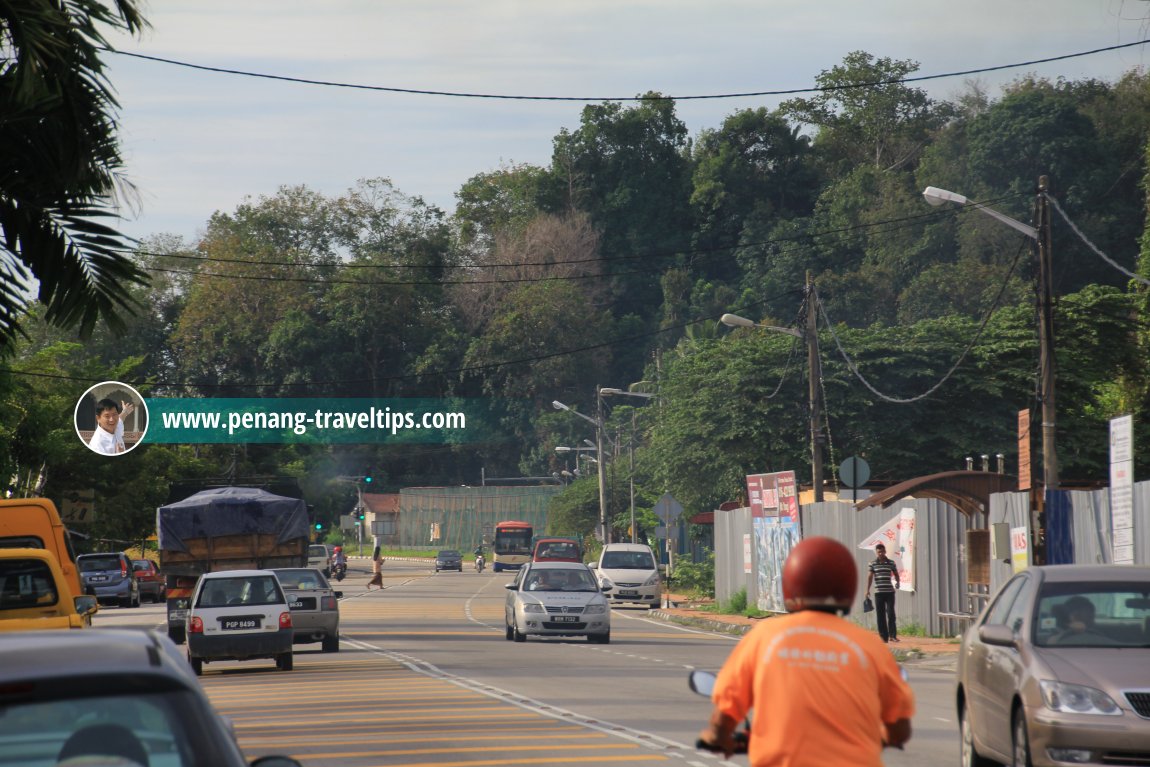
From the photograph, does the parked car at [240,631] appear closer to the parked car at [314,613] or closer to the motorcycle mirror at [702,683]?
the parked car at [314,613]

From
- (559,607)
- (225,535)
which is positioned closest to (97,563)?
(225,535)

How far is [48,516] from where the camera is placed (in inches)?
914

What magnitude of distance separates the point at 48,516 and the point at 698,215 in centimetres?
9425

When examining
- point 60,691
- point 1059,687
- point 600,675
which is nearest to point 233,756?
point 60,691

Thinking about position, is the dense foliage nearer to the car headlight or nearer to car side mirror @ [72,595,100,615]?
car side mirror @ [72,595,100,615]

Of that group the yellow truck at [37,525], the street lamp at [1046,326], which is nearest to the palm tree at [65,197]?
the yellow truck at [37,525]

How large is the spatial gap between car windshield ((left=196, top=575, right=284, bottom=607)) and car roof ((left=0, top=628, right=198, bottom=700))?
2022cm

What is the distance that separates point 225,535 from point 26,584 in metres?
18.2

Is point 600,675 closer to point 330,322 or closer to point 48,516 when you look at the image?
point 48,516

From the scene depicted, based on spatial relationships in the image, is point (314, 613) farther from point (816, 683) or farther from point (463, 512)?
point (463, 512)

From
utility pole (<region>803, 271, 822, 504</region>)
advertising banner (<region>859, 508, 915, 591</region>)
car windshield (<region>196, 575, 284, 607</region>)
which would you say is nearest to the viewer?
car windshield (<region>196, 575, 284, 607</region>)

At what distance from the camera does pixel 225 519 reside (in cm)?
3584

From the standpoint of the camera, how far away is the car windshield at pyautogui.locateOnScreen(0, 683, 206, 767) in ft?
15.1

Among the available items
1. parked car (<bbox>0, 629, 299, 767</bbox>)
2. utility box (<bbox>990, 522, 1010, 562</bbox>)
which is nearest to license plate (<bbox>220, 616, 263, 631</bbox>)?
utility box (<bbox>990, 522, 1010, 562</bbox>)
